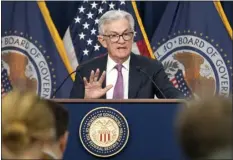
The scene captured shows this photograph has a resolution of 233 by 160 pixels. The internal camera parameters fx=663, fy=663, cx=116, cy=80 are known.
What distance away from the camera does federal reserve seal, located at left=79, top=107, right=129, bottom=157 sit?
2.85m

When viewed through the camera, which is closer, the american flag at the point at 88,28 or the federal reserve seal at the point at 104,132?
the federal reserve seal at the point at 104,132

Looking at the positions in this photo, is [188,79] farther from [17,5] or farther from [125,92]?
[125,92]

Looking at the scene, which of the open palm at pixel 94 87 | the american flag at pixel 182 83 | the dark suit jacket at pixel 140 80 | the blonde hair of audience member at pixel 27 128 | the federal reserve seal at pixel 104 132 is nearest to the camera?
the blonde hair of audience member at pixel 27 128

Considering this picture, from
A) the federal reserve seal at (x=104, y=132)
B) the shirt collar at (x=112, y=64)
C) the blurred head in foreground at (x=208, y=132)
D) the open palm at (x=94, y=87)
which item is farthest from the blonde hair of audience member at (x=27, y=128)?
the shirt collar at (x=112, y=64)

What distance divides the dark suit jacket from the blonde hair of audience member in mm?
1929

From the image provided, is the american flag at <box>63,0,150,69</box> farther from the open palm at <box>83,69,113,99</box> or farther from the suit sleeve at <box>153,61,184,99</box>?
the open palm at <box>83,69,113,99</box>

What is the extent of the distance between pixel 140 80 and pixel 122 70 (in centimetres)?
17

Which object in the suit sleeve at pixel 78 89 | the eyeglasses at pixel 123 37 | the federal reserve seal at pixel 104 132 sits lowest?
the federal reserve seal at pixel 104 132

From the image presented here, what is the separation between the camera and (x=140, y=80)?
134 inches

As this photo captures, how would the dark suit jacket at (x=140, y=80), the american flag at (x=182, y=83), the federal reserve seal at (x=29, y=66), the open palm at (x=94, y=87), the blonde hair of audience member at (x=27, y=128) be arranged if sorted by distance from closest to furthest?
1. the blonde hair of audience member at (x=27, y=128)
2. the open palm at (x=94, y=87)
3. the dark suit jacket at (x=140, y=80)
4. the american flag at (x=182, y=83)
5. the federal reserve seal at (x=29, y=66)

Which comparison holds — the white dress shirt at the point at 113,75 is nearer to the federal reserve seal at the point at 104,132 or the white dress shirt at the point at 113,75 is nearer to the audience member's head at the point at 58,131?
the federal reserve seal at the point at 104,132

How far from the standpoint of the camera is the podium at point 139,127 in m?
2.86

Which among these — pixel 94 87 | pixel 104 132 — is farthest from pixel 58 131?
pixel 94 87

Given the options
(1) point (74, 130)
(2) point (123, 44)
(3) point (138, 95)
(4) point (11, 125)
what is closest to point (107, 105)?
(1) point (74, 130)
